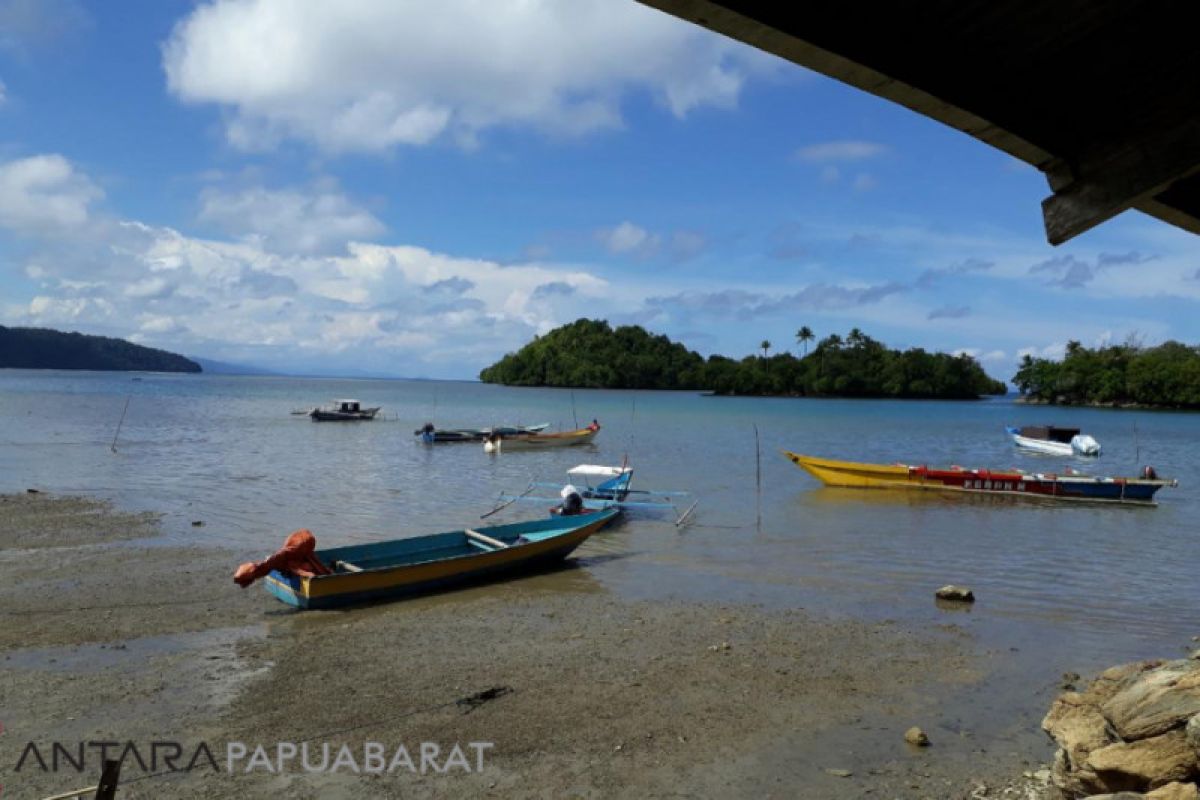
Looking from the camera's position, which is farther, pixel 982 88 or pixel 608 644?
pixel 608 644

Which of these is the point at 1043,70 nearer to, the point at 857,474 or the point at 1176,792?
the point at 1176,792

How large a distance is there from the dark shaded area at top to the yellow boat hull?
86.6 feet

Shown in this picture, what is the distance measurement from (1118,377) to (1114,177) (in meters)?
145

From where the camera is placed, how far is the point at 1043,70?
351cm

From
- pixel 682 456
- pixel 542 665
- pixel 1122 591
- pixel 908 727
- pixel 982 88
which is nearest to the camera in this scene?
pixel 982 88

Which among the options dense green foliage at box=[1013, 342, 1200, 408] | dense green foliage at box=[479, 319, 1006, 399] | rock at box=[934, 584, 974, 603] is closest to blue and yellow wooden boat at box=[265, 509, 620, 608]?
rock at box=[934, 584, 974, 603]

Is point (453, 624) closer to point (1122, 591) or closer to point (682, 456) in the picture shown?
point (1122, 591)

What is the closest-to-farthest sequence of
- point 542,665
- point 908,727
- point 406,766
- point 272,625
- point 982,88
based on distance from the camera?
1. point 982,88
2. point 406,766
3. point 908,727
4. point 542,665
5. point 272,625

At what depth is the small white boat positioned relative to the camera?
46.5 meters

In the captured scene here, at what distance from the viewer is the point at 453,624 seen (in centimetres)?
1205

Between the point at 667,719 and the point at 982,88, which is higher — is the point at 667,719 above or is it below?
below

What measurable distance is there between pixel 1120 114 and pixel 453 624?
10590mm

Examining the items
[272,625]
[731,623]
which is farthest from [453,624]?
[731,623]

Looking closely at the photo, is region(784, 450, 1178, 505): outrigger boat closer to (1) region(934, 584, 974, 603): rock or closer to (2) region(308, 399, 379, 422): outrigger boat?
(1) region(934, 584, 974, 603): rock
